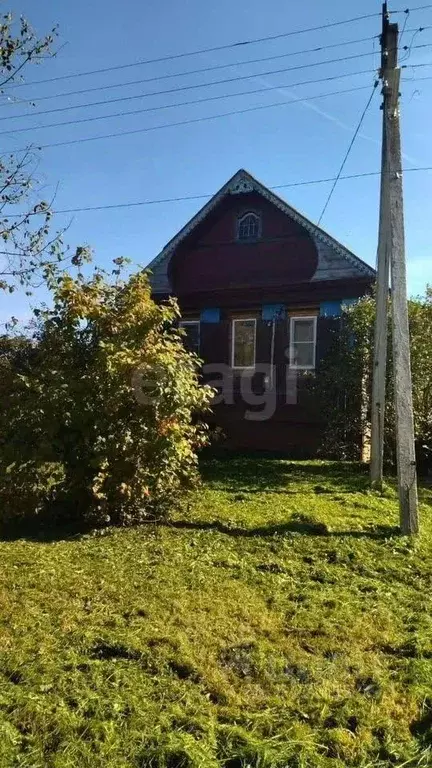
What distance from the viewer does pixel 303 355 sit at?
14445mm

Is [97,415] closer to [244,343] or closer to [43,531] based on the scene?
[43,531]

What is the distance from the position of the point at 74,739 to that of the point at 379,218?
26.5 feet

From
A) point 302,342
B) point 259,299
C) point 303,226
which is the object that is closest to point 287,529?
point 302,342

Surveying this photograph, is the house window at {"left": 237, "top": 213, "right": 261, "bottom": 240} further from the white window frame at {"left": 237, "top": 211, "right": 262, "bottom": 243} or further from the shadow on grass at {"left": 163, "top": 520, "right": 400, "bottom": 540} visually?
the shadow on grass at {"left": 163, "top": 520, "right": 400, "bottom": 540}

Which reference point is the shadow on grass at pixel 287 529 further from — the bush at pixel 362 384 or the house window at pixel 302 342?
the house window at pixel 302 342

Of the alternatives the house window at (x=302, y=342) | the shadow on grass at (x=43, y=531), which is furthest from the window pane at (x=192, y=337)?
the shadow on grass at (x=43, y=531)

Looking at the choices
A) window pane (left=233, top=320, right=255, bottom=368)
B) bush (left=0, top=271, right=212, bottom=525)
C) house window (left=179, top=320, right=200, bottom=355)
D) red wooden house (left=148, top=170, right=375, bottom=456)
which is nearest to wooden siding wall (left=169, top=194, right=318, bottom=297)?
red wooden house (left=148, top=170, right=375, bottom=456)

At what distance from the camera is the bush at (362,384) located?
35.4 feet

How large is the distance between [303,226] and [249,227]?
1750 mm

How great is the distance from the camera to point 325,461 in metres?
12.0

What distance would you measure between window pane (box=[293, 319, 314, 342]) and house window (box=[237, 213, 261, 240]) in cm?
266

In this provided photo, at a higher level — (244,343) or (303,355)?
(244,343)

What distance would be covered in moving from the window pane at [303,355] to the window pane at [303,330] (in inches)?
7.0

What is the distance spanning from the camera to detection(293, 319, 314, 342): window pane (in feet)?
47.2
